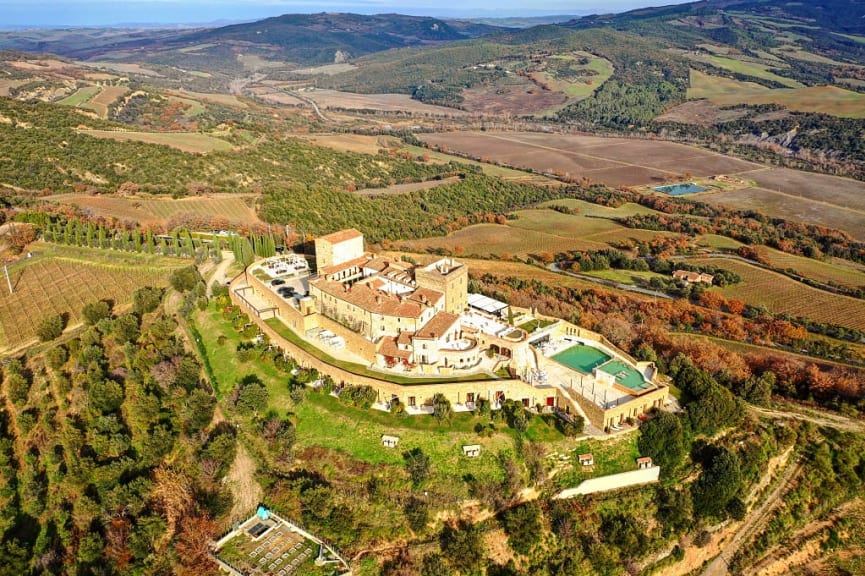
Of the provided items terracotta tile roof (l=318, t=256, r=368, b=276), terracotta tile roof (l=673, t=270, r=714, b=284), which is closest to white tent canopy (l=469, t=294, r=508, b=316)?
terracotta tile roof (l=318, t=256, r=368, b=276)

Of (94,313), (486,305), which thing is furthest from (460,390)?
(94,313)

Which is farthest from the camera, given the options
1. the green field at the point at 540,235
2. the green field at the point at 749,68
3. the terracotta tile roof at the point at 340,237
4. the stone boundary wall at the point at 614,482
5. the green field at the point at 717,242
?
the green field at the point at 749,68

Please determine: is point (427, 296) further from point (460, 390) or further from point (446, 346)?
point (460, 390)

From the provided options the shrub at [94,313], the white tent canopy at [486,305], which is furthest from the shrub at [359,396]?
the shrub at [94,313]

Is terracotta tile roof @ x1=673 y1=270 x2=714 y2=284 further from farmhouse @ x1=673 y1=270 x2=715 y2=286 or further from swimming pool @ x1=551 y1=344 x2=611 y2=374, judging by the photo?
swimming pool @ x1=551 y1=344 x2=611 y2=374

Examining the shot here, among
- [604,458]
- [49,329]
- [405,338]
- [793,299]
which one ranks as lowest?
[793,299]

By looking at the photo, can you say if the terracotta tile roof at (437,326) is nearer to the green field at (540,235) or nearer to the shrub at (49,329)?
the shrub at (49,329)

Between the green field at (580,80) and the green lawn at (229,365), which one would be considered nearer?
the green lawn at (229,365)
